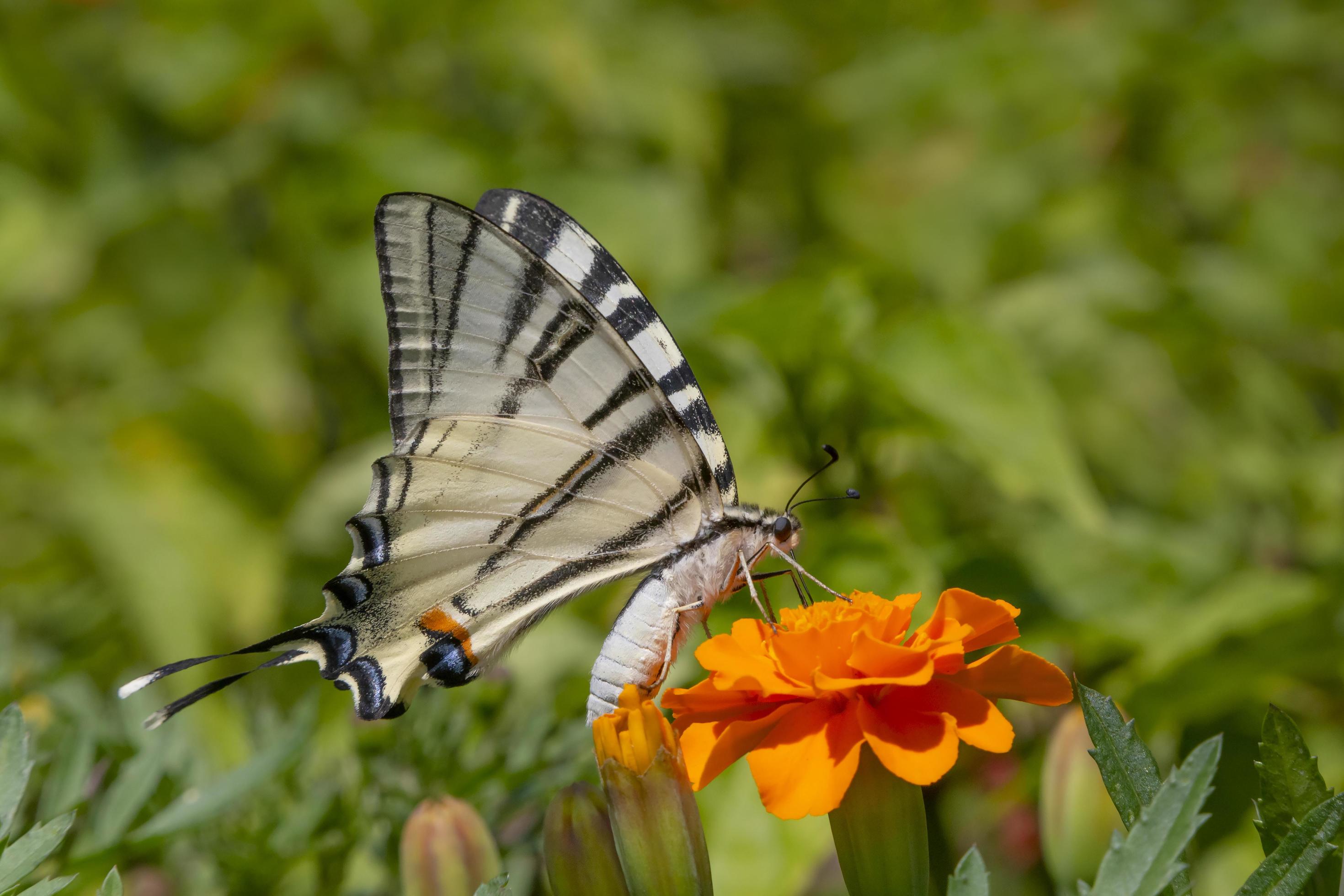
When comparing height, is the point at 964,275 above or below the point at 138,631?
above

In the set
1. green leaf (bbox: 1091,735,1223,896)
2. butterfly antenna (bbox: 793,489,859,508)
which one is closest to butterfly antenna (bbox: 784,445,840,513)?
butterfly antenna (bbox: 793,489,859,508)

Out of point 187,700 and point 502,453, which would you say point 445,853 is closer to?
point 187,700

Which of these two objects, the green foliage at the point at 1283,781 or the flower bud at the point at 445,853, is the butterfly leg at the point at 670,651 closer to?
the flower bud at the point at 445,853

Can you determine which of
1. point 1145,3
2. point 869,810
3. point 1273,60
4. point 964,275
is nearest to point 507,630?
point 869,810

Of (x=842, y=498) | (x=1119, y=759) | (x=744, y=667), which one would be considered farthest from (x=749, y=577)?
(x=1119, y=759)

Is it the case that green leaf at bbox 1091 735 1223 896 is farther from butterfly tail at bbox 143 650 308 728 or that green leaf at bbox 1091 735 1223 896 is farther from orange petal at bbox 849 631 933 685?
butterfly tail at bbox 143 650 308 728

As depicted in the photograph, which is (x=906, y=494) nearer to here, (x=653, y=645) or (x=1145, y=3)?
(x=653, y=645)

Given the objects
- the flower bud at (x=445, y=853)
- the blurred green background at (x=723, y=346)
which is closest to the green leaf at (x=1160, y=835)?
the flower bud at (x=445, y=853)
